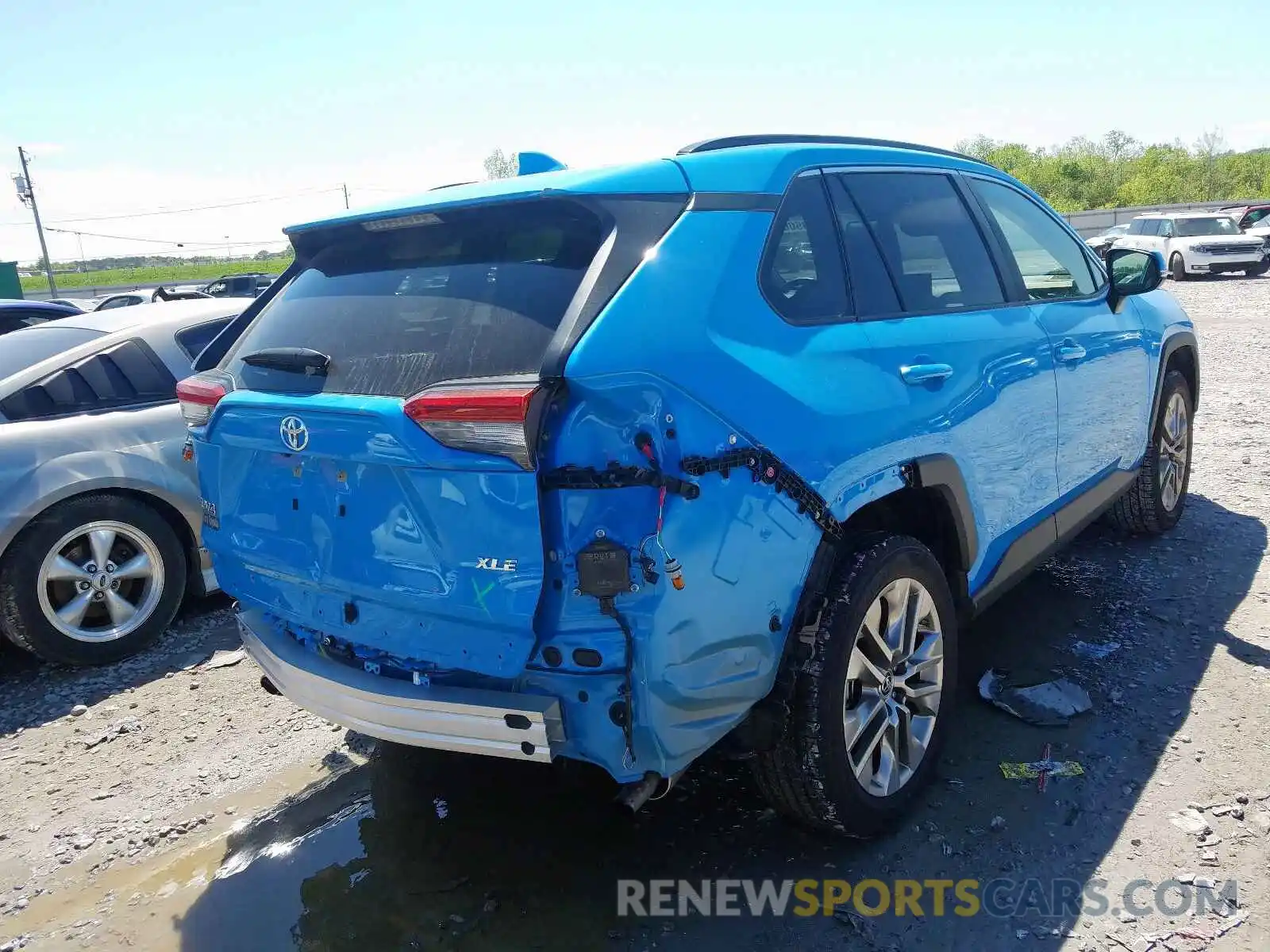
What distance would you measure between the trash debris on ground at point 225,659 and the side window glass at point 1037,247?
400 centimetres

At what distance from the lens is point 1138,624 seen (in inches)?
165

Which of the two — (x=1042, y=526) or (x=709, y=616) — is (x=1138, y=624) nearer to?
(x=1042, y=526)

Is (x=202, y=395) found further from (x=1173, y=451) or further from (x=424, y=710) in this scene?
(x=1173, y=451)

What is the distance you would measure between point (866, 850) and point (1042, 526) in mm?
1646

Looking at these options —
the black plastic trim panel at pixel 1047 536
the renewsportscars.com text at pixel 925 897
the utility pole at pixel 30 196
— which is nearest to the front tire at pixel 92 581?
the renewsportscars.com text at pixel 925 897

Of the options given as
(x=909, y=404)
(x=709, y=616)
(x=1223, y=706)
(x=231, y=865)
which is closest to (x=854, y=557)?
(x=909, y=404)

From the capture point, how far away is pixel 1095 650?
399cm

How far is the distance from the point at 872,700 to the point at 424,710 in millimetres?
1329

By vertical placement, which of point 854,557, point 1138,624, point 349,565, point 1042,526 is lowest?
point 1138,624

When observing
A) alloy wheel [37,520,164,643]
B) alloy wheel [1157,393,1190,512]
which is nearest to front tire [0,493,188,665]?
alloy wheel [37,520,164,643]

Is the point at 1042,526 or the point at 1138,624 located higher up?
the point at 1042,526

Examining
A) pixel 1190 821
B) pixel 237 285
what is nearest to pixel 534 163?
pixel 1190 821

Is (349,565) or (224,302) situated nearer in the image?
(349,565)

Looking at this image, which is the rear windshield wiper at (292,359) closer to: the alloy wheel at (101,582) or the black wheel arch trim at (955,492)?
the black wheel arch trim at (955,492)
